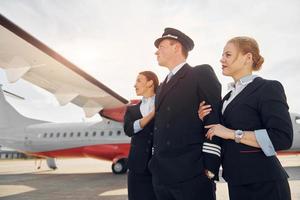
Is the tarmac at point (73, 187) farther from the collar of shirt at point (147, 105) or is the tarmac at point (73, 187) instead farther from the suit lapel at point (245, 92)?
the suit lapel at point (245, 92)

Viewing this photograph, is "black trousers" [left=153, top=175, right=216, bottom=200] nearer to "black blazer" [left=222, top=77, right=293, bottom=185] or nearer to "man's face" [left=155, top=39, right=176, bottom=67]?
"black blazer" [left=222, top=77, right=293, bottom=185]

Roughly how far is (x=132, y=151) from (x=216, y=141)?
119 cm

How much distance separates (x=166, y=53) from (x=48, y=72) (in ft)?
22.2

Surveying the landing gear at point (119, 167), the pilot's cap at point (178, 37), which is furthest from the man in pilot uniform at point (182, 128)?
the landing gear at point (119, 167)

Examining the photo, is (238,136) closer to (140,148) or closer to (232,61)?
(232,61)

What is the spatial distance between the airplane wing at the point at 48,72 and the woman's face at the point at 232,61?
4.67 m

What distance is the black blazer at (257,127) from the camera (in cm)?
171

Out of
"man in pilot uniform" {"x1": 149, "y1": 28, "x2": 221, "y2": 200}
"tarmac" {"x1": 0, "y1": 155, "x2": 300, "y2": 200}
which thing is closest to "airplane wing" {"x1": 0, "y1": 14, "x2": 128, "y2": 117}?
"tarmac" {"x1": 0, "y1": 155, "x2": 300, "y2": 200}

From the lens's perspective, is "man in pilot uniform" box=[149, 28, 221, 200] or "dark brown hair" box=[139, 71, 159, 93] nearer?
"man in pilot uniform" box=[149, 28, 221, 200]

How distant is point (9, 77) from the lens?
652cm

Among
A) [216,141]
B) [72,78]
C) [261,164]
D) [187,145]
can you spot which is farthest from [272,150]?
[72,78]

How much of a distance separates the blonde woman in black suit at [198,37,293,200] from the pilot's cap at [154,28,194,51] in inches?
17.5

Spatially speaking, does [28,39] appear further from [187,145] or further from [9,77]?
[187,145]

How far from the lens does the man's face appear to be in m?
2.41
